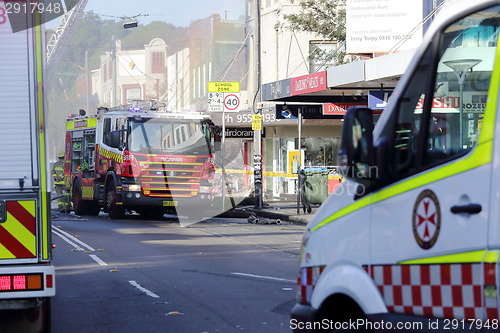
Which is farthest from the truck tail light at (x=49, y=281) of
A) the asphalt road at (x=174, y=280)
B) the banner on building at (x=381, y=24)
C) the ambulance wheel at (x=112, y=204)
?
the banner on building at (x=381, y=24)

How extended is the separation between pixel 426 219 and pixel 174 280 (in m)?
7.42

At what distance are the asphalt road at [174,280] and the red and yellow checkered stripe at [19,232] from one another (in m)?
1.74

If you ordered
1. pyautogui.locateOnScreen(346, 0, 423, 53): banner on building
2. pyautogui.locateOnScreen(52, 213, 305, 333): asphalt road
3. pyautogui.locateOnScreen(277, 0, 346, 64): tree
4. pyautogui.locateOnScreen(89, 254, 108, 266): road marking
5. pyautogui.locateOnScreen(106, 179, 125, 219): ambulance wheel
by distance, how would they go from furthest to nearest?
pyautogui.locateOnScreen(277, 0, 346, 64): tree < pyautogui.locateOnScreen(106, 179, 125, 219): ambulance wheel < pyautogui.locateOnScreen(346, 0, 423, 53): banner on building < pyautogui.locateOnScreen(89, 254, 108, 266): road marking < pyautogui.locateOnScreen(52, 213, 305, 333): asphalt road

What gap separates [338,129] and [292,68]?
353cm

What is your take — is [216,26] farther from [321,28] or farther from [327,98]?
[327,98]

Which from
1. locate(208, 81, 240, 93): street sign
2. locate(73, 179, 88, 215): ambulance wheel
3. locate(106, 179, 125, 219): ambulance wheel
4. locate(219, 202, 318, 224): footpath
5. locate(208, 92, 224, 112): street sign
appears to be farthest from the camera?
locate(73, 179, 88, 215): ambulance wheel

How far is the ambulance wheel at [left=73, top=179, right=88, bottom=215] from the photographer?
83.2ft

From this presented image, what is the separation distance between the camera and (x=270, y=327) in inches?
306

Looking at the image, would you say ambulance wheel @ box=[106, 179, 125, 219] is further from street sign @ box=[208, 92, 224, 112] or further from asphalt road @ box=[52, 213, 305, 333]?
street sign @ box=[208, 92, 224, 112]

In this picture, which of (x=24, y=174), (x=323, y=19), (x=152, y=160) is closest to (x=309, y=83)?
(x=152, y=160)

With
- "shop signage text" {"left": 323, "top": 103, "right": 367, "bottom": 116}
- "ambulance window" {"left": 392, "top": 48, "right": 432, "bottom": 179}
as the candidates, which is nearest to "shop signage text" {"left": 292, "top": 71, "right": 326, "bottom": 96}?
"shop signage text" {"left": 323, "top": 103, "right": 367, "bottom": 116}

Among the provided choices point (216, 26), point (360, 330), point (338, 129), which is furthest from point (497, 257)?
point (216, 26)

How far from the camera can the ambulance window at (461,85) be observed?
3697 mm

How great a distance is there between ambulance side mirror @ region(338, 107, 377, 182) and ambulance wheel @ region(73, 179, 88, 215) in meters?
21.8
